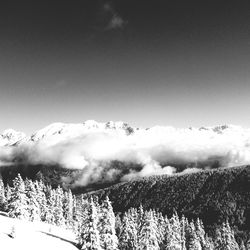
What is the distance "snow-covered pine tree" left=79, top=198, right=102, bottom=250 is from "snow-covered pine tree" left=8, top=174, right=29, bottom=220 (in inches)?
1033

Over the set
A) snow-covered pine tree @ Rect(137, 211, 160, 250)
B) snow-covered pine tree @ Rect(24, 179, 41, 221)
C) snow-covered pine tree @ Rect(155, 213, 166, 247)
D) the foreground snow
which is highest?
snow-covered pine tree @ Rect(24, 179, 41, 221)

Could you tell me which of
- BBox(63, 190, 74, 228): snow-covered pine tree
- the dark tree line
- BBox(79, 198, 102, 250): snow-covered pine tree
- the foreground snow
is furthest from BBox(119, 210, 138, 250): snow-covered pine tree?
BBox(63, 190, 74, 228): snow-covered pine tree

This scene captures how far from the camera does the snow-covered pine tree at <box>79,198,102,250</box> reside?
6719 centimetres

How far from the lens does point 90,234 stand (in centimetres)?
6769

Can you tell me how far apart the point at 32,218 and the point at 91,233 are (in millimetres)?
33896

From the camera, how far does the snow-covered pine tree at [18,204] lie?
292ft

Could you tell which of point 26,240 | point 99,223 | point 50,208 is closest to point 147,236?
point 99,223

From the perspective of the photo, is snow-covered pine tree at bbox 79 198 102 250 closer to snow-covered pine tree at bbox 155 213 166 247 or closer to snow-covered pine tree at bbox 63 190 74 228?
snow-covered pine tree at bbox 155 213 166 247

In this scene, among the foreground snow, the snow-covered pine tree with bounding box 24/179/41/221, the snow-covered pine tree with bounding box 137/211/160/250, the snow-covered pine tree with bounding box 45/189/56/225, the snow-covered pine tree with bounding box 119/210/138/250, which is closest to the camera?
the foreground snow

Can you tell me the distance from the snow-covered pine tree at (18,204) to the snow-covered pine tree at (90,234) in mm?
26241

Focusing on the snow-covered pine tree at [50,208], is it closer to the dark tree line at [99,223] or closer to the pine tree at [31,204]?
the dark tree line at [99,223]

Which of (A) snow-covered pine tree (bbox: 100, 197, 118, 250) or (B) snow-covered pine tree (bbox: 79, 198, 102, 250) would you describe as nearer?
(B) snow-covered pine tree (bbox: 79, 198, 102, 250)

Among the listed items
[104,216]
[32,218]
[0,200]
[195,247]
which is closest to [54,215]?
[0,200]

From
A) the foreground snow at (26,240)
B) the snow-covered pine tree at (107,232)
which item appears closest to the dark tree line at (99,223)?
the snow-covered pine tree at (107,232)
